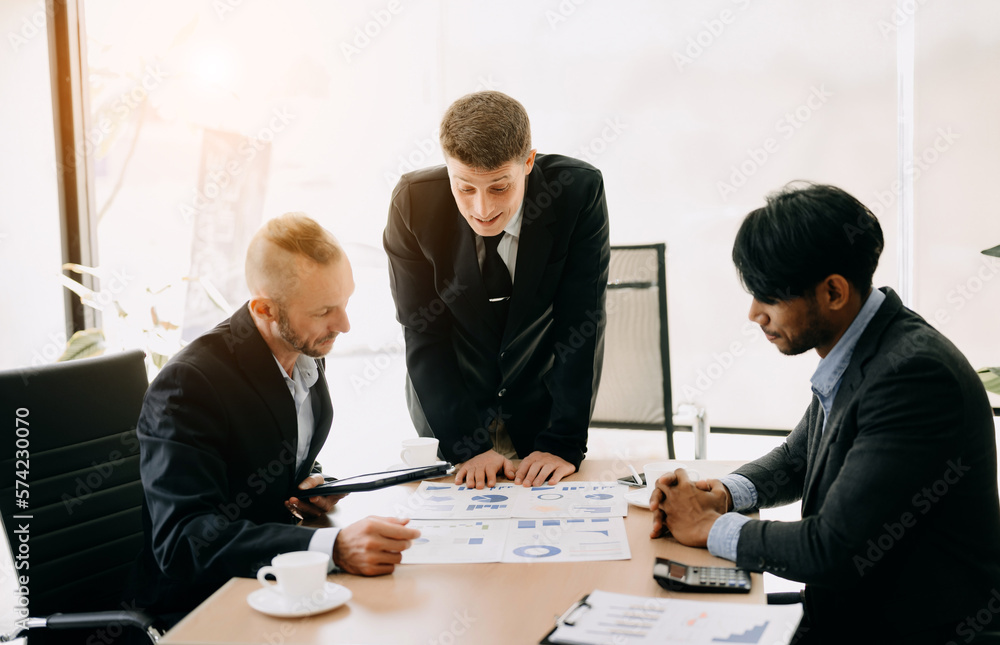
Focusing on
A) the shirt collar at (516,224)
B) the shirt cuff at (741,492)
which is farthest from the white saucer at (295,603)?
the shirt collar at (516,224)

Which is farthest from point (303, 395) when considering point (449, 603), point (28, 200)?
point (28, 200)

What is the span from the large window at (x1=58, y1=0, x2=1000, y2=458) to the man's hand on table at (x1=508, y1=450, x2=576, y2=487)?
165cm

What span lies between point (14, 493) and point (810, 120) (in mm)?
2932

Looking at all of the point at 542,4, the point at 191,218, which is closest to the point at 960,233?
the point at 542,4

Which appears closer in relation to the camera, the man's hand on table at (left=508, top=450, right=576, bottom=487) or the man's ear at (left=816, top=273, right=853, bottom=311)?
the man's ear at (left=816, top=273, right=853, bottom=311)

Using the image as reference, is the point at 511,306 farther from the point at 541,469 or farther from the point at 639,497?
the point at 639,497

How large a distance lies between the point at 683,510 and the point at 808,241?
19.4 inches

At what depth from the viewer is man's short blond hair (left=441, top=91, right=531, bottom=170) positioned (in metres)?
1.60

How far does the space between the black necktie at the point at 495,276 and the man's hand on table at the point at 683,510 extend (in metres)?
0.72

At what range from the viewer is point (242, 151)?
3.67 m

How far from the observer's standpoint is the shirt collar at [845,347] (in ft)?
4.08

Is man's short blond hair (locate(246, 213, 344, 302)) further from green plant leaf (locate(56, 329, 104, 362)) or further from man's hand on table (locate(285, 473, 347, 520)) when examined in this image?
green plant leaf (locate(56, 329, 104, 362))

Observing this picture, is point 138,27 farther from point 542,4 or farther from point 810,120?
point 810,120

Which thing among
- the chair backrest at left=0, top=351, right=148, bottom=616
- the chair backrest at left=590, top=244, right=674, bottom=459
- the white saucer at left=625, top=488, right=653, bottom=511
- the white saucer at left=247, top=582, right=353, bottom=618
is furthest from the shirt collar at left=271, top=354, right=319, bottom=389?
the chair backrest at left=590, top=244, right=674, bottom=459
